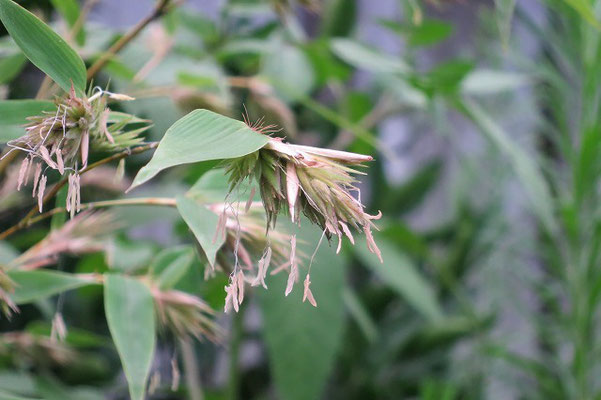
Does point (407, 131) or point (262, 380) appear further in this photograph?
point (407, 131)

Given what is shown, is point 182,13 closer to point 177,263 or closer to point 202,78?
point 202,78

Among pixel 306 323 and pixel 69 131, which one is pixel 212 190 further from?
pixel 306 323

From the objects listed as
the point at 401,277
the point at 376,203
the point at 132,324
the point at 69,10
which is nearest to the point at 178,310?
the point at 132,324

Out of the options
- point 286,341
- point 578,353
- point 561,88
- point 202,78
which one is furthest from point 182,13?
point 578,353

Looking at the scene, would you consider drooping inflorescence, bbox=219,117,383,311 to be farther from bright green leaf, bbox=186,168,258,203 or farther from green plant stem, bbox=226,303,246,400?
green plant stem, bbox=226,303,246,400

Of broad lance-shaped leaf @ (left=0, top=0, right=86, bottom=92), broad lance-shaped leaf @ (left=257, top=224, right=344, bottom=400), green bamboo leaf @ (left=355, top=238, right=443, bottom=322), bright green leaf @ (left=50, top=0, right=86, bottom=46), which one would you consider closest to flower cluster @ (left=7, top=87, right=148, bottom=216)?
broad lance-shaped leaf @ (left=0, top=0, right=86, bottom=92)

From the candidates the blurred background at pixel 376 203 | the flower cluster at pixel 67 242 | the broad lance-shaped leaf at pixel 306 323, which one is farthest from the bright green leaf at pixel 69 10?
the broad lance-shaped leaf at pixel 306 323

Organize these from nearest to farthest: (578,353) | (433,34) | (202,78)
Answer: (202,78), (433,34), (578,353)
